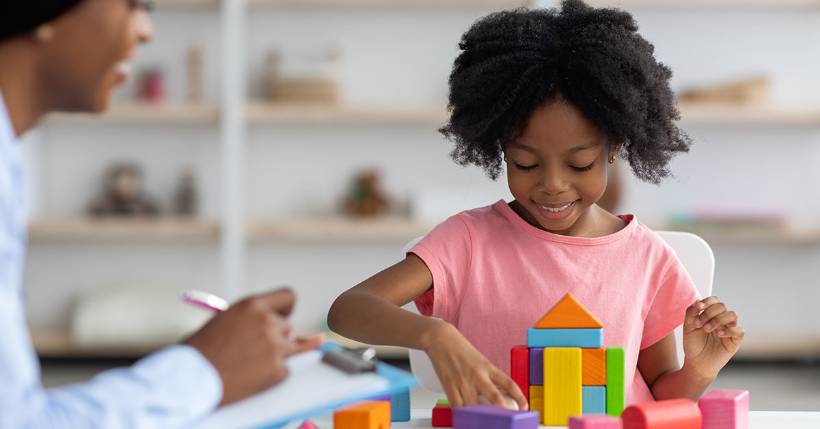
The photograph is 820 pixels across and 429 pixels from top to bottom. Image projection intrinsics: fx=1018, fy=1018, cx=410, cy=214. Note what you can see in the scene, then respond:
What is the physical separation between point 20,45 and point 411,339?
55cm

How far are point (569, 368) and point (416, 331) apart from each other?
0.17 m

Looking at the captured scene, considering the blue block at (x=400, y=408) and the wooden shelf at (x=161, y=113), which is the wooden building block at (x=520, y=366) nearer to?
the blue block at (x=400, y=408)

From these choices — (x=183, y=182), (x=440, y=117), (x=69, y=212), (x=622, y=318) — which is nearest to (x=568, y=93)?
(x=622, y=318)

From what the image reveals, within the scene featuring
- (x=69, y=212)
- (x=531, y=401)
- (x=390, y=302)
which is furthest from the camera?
(x=69, y=212)

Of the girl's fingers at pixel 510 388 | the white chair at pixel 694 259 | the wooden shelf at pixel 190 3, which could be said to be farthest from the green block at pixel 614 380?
the wooden shelf at pixel 190 3

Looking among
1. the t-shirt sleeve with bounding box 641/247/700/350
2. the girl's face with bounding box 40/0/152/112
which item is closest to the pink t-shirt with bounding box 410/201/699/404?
the t-shirt sleeve with bounding box 641/247/700/350

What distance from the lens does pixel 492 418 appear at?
0.90 metres

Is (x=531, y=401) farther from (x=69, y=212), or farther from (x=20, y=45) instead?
(x=69, y=212)

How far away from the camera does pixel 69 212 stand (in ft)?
14.9

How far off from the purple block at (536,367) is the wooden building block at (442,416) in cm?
9

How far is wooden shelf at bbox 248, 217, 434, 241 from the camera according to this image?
14.0 feet

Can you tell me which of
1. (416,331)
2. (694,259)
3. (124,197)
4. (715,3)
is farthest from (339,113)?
(416,331)

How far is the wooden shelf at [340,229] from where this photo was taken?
168 inches

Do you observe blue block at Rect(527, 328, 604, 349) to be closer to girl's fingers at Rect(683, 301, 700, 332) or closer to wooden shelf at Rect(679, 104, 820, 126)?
girl's fingers at Rect(683, 301, 700, 332)
